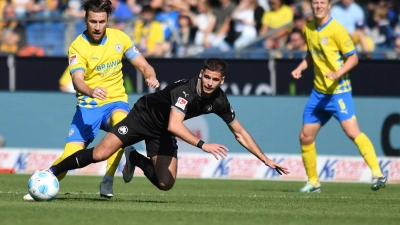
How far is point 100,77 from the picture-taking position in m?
9.66

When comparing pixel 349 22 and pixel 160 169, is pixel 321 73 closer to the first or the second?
pixel 160 169

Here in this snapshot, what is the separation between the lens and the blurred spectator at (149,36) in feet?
54.8

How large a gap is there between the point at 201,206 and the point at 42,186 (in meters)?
1.55

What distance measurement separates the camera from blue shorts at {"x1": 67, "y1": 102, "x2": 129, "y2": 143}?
960 centimetres

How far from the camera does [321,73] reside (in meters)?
11.6

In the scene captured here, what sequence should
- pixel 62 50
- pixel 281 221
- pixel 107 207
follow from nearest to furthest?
pixel 281 221
pixel 107 207
pixel 62 50

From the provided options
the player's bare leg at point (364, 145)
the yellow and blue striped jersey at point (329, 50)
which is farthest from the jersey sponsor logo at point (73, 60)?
→ the player's bare leg at point (364, 145)

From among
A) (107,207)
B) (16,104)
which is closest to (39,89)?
(16,104)

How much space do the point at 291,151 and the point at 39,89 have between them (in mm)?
4476

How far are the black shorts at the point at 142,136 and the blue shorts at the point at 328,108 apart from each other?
2668 millimetres

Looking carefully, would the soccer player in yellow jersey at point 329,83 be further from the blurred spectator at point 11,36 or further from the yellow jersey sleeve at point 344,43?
the blurred spectator at point 11,36

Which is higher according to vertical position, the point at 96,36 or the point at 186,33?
the point at 96,36

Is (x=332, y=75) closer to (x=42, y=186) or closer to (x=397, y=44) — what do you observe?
(x=42, y=186)

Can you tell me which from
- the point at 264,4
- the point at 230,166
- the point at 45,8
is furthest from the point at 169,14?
the point at 230,166
